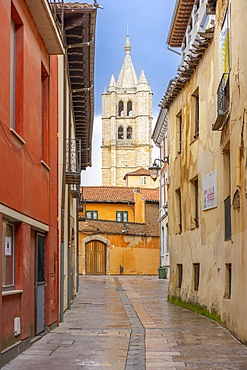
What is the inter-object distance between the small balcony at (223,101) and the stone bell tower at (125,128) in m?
116

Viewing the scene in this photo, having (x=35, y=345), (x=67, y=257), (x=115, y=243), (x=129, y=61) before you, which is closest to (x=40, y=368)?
(x=35, y=345)

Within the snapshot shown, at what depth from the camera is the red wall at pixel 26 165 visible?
9477 millimetres

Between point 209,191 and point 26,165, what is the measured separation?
281 inches

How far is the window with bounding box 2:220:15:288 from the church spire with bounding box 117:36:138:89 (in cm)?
13146

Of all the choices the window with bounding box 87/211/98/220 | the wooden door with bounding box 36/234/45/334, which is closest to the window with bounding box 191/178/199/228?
the wooden door with bounding box 36/234/45/334

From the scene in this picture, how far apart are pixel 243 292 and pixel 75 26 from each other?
8.55 m

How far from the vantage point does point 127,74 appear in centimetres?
14250

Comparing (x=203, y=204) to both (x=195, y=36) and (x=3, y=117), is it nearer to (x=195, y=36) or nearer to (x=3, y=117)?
(x=195, y=36)

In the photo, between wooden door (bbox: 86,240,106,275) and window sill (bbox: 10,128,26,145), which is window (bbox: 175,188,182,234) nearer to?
window sill (bbox: 10,128,26,145)

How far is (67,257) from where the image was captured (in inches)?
791

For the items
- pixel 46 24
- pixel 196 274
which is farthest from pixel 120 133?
pixel 46 24

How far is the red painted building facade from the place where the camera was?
960cm

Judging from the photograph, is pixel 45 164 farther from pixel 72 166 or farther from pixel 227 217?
pixel 72 166

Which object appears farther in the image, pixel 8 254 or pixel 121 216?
pixel 121 216
